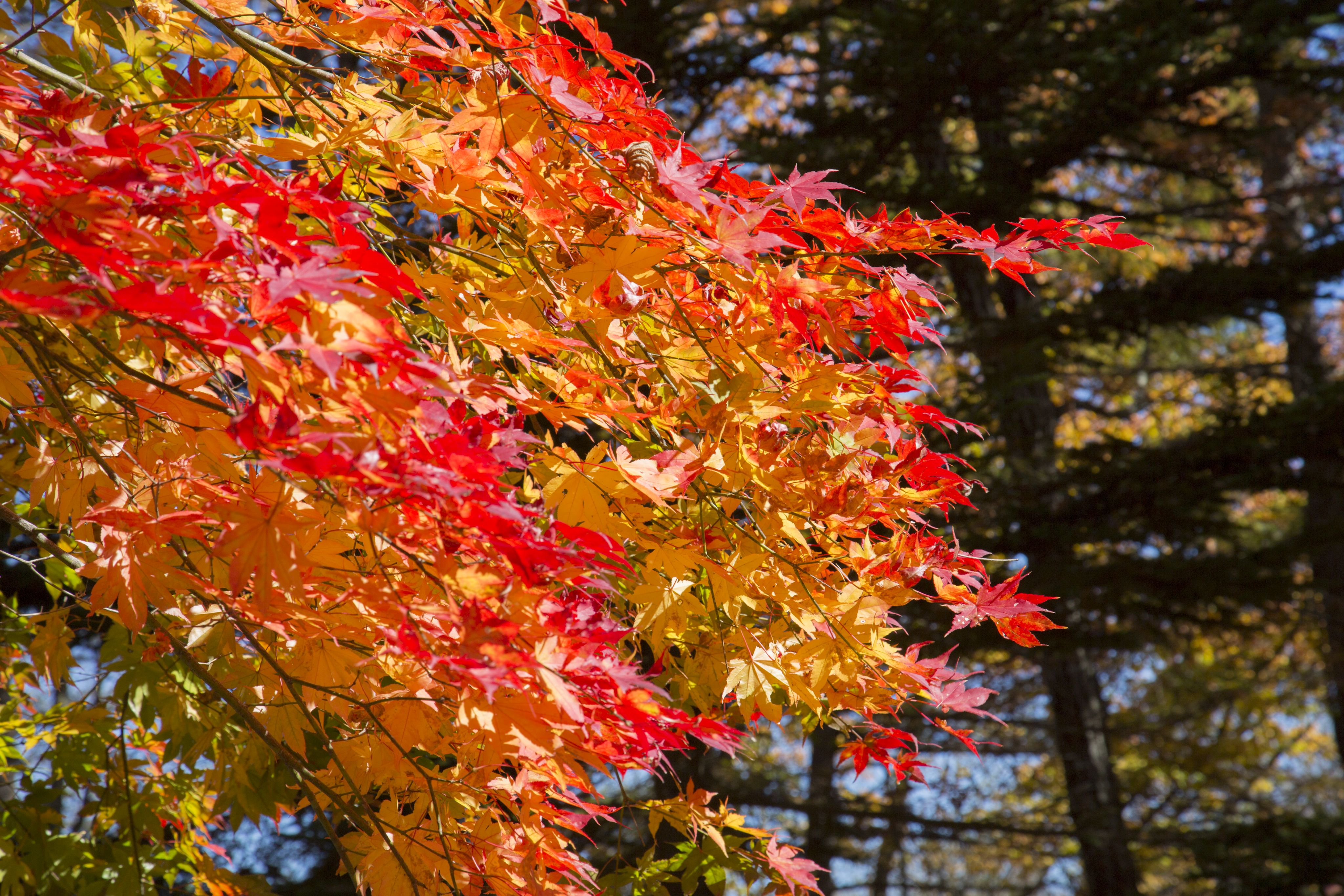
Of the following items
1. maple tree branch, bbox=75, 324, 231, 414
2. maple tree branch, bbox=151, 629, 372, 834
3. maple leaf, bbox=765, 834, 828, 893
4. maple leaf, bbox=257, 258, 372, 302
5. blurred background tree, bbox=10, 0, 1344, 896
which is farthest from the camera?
blurred background tree, bbox=10, 0, 1344, 896

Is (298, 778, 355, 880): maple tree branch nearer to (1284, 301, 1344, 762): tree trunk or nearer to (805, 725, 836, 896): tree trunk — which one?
(805, 725, 836, 896): tree trunk

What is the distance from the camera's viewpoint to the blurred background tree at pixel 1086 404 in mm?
5355

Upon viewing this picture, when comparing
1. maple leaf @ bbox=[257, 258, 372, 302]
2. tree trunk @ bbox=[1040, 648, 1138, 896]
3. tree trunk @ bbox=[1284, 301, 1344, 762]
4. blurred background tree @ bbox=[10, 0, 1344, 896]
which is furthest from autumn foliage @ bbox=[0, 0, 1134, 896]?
tree trunk @ bbox=[1284, 301, 1344, 762]

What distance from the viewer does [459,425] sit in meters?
1.09

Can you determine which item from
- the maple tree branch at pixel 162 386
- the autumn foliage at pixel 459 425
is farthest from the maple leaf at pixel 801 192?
the maple tree branch at pixel 162 386

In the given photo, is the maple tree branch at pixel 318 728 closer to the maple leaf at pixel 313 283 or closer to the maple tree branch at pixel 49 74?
the maple leaf at pixel 313 283

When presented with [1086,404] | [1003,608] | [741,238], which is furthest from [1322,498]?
[741,238]

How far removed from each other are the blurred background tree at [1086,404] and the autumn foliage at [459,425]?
386 centimetres

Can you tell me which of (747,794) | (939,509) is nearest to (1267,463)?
(747,794)

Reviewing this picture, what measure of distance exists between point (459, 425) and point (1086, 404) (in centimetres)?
753

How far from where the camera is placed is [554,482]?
1.18 metres

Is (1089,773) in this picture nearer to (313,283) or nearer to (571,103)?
(571,103)

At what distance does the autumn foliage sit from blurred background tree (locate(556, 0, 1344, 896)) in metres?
3.86

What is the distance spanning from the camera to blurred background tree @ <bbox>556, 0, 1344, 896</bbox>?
5.36 metres
